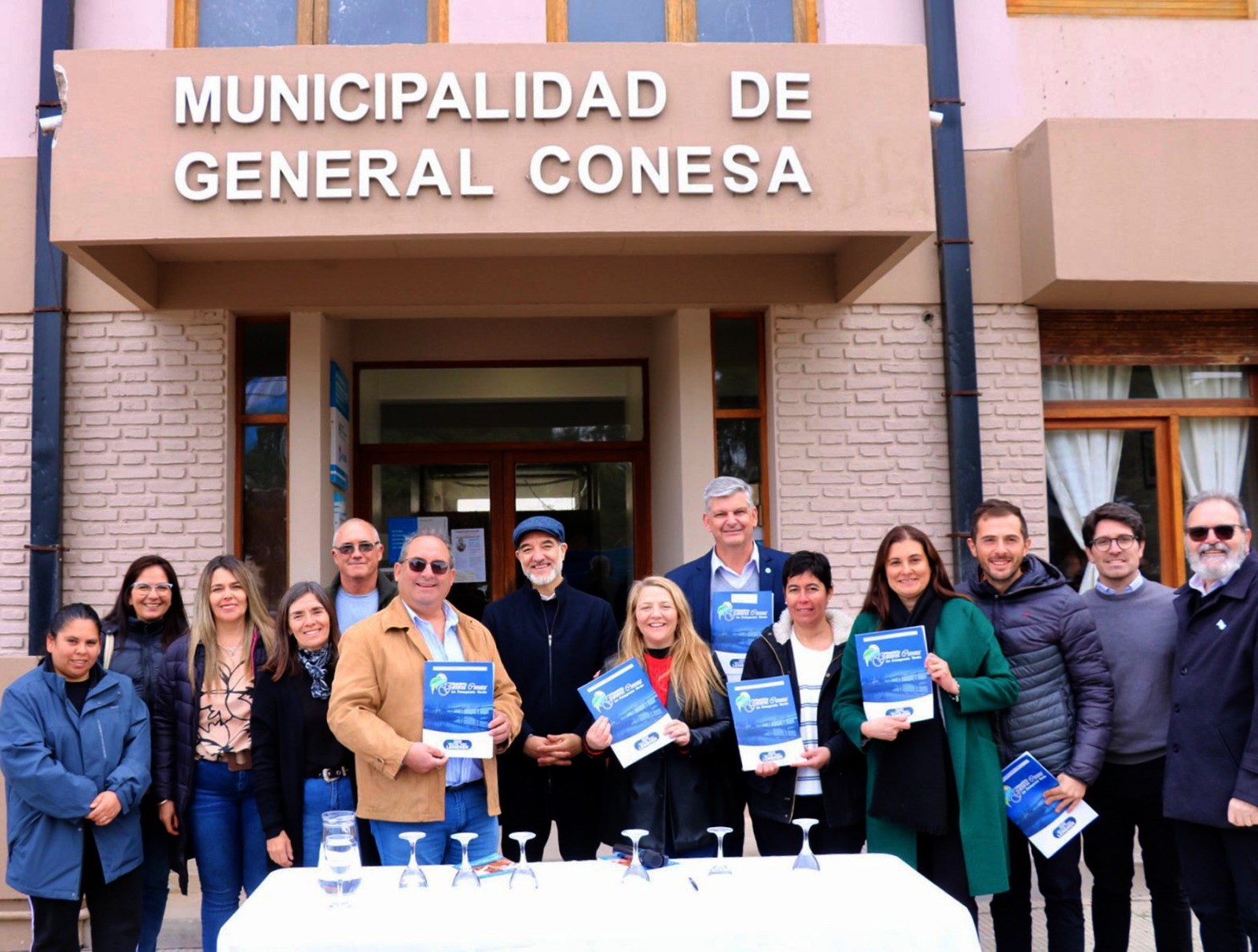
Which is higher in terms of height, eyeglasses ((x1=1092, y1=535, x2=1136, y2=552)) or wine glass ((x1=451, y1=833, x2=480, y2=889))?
eyeglasses ((x1=1092, y1=535, x2=1136, y2=552))

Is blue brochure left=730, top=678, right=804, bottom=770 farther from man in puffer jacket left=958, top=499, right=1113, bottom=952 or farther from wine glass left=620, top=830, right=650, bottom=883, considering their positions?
man in puffer jacket left=958, top=499, right=1113, bottom=952

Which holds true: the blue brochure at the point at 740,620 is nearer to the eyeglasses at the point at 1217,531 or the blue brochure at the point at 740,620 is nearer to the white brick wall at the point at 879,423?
the eyeglasses at the point at 1217,531

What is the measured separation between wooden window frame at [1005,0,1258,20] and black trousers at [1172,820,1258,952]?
17.4ft

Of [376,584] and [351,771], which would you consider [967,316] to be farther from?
[351,771]

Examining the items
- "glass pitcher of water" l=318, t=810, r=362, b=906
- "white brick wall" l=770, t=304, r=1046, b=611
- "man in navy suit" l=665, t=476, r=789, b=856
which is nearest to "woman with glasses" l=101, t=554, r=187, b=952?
"glass pitcher of water" l=318, t=810, r=362, b=906

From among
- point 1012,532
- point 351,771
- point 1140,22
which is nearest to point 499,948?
point 351,771

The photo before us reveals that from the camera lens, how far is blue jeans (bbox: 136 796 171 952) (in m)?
4.84

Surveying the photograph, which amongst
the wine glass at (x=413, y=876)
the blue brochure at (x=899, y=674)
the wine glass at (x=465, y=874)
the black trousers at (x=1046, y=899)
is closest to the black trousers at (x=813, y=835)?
the blue brochure at (x=899, y=674)

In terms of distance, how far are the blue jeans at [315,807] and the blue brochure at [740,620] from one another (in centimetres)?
159

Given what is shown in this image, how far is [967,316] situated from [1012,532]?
2.96 meters

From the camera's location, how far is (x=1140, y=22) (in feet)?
24.4

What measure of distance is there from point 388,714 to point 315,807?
21.6 inches

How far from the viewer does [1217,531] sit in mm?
4266

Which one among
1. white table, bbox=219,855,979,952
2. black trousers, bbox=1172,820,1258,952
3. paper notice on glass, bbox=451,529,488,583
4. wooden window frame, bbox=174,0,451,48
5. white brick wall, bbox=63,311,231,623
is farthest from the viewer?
paper notice on glass, bbox=451,529,488,583
